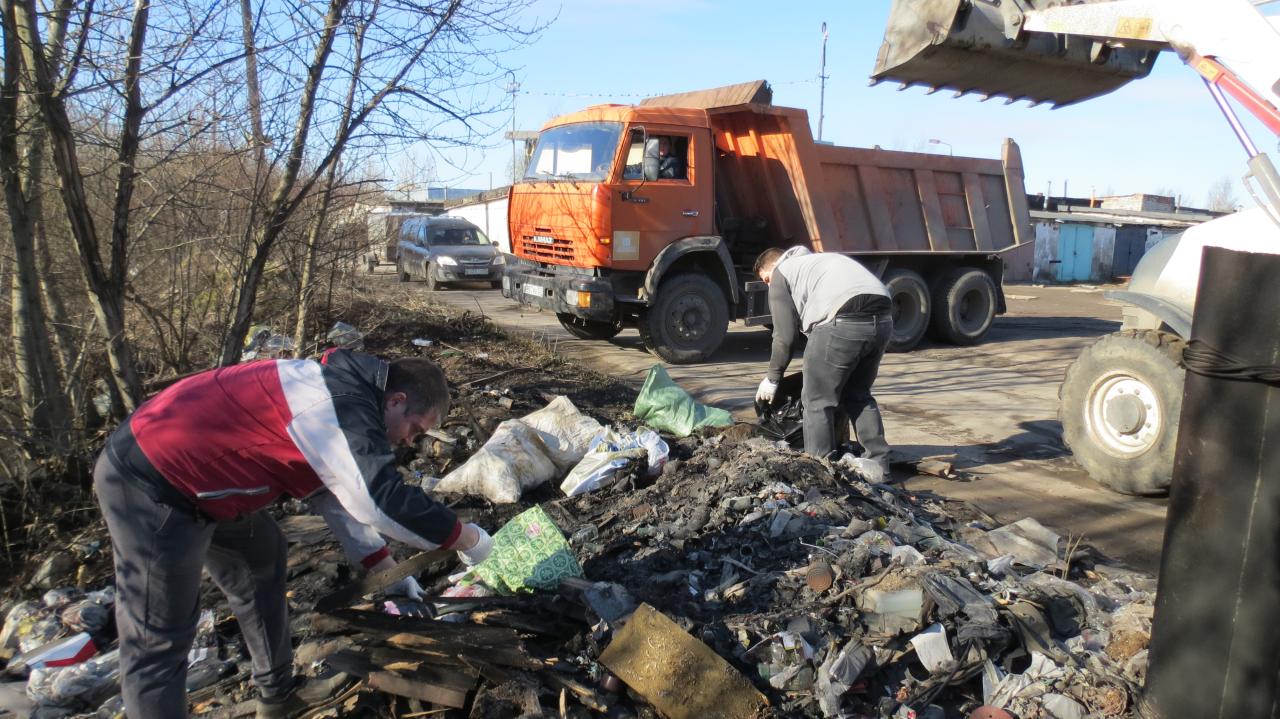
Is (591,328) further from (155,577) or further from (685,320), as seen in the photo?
(155,577)

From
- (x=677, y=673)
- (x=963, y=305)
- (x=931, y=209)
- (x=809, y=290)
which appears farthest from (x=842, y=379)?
(x=963, y=305)

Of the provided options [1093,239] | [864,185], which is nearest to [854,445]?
[864,185]

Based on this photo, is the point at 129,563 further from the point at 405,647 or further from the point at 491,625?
the point at 491,625

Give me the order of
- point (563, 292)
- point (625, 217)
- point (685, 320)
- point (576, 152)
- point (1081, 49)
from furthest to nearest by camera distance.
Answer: point (685, 320) → point (576, 152) → point (563, 292) → point (625, 217) → point (1081, 49)

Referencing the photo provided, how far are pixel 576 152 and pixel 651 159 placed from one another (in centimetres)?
94

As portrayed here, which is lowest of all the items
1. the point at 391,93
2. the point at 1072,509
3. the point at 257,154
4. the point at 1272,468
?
the point at 1072,509

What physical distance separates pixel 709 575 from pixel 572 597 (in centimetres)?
64

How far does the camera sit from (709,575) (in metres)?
3.39

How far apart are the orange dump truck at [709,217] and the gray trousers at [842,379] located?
3792 mm

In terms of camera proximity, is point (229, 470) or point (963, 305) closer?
point (229, 470)

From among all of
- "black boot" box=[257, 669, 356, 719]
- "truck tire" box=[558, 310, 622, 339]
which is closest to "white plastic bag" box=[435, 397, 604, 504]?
"black boot" box=[257, 669, 356, 719]

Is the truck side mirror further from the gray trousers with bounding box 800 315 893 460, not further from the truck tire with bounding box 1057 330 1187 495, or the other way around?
the truck tire with bounding box 1057 330 1187 495

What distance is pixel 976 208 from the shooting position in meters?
11.2

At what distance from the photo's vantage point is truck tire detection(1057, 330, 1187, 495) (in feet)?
15.1
